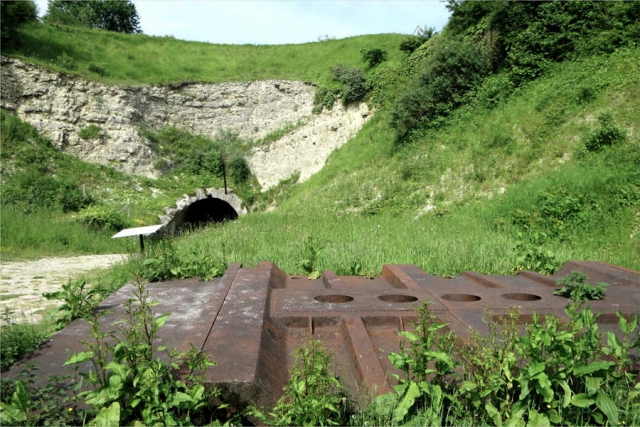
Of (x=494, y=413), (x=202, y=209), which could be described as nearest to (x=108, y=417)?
(x=494, y=413)

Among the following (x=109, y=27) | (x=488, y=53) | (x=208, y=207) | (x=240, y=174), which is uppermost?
(x=109, y=27)

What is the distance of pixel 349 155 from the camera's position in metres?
20.6

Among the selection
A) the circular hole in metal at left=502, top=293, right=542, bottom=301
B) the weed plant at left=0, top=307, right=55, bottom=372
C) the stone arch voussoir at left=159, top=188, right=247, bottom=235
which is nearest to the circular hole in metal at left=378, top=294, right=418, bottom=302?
the circular hole in metal at left=502, top=293, right=542, bottom=301

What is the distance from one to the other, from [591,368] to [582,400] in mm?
177

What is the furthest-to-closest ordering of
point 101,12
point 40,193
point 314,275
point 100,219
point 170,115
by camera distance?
point 101,12
point 170,115
point 40,193
point 100,219
point 314,275

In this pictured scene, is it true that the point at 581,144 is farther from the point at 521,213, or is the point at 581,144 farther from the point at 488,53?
the point at 488,53

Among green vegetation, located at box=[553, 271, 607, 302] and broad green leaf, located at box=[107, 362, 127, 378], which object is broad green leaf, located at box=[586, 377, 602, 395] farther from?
broad green leaf, located at box=[107, 362, 127, 378]

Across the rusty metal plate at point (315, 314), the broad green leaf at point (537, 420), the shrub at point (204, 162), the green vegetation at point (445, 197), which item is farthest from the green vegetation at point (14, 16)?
the broad green leaf at point (537, 420)

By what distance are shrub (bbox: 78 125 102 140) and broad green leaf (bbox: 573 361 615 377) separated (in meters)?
23.9

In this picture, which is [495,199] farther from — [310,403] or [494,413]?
[310,403]

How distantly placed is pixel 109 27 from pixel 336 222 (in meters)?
50.1

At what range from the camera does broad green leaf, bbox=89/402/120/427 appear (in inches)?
76.9

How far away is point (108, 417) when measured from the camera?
197 cm

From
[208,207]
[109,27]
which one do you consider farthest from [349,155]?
[109,27]
